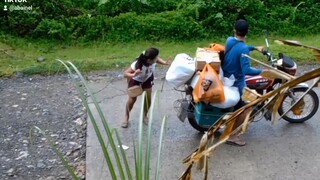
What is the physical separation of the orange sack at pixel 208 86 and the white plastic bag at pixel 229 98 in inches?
3.3

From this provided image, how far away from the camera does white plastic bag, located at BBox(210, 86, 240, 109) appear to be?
4641 mm

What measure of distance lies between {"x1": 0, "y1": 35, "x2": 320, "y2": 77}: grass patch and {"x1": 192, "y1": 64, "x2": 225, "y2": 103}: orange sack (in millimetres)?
2946

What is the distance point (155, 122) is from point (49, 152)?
126 cm

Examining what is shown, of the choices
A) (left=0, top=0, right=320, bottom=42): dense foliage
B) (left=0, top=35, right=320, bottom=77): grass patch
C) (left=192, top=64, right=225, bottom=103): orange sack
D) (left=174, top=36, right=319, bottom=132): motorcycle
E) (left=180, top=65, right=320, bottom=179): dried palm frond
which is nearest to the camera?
(left=180, top=65, right=320, bottom=179): dried palm frond

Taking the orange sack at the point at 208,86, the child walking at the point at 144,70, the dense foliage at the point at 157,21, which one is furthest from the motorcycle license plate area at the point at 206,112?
the dense foliage at the point at 157,21

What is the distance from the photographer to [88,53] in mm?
8211

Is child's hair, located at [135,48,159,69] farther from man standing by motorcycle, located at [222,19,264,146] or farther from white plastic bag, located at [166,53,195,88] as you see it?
man standing by motorcycle, located at [222,19,264,146]

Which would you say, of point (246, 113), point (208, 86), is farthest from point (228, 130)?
point (208, 86)

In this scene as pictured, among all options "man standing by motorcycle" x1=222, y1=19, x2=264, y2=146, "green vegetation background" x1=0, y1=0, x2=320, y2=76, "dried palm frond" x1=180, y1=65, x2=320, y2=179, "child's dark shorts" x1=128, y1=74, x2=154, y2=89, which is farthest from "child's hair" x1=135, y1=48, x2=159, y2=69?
"dried palm frond" x1=180, y1=65, x2=320, y2=179

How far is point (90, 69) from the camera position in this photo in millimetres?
7234

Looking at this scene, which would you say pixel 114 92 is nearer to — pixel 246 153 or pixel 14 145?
pixel 14 145

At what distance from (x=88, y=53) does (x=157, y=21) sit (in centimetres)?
141

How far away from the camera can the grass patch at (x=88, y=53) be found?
7.29 meters

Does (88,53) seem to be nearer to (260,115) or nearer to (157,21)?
(157,21)
